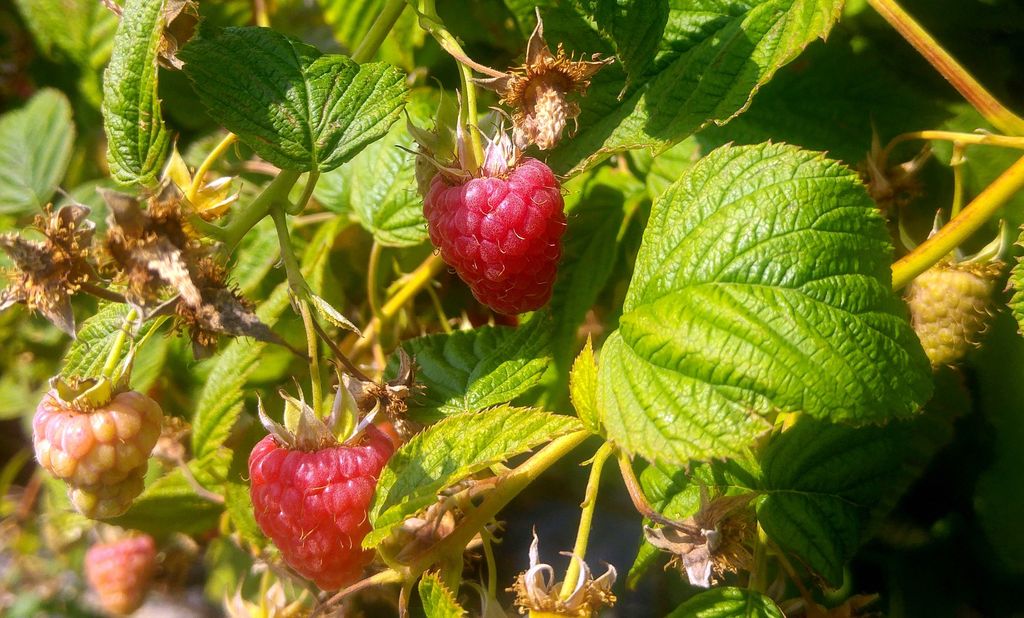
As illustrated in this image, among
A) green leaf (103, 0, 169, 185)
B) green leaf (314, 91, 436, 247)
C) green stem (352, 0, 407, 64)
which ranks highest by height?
green stem (352, 0, 407, 64)

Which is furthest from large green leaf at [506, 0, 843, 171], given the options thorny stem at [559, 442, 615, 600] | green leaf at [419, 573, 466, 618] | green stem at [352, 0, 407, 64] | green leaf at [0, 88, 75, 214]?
green leaf at [0, 88, 75, 214]

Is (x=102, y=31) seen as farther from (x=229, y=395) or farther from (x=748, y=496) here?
(x=748, y=496)

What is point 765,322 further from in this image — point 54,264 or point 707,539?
point 54,264

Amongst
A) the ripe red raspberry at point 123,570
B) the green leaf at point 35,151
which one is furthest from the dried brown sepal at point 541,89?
the ripe red raspberry at point 123,570

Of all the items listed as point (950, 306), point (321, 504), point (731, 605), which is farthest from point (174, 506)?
point (950, 306)

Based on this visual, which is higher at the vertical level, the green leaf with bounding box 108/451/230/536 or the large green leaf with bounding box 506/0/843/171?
the large green leaf with bounding box 506/0/843/171

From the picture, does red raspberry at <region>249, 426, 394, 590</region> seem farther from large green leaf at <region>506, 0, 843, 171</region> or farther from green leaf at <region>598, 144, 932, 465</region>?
large green leaf at <region>506, 0, 843, 171</region>
